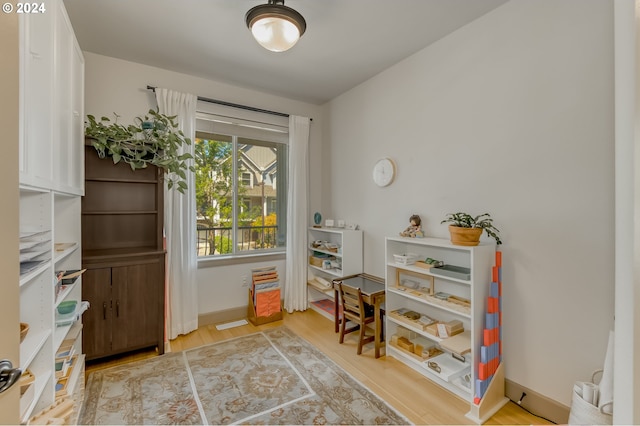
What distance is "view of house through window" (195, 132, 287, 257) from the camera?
3307 mm

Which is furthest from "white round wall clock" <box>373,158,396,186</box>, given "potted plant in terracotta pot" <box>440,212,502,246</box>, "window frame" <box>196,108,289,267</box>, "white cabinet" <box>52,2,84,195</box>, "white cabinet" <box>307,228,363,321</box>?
"white cabinet" <box>52,2,84,195</box>

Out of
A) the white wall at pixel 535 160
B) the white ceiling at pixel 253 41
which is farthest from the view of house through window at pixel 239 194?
the white wall at pixel 535 160

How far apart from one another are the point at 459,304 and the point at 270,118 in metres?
2.94

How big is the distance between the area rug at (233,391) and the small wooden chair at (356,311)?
0.37m

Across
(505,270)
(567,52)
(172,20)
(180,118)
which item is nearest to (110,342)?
(180,118)

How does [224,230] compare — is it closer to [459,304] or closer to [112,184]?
[112,184]

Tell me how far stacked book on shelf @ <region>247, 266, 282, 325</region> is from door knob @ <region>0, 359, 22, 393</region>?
2559 millimetres

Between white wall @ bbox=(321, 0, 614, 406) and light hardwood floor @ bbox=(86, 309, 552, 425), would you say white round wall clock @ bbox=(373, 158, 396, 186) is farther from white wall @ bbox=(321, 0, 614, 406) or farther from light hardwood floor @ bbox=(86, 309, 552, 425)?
light hardwood floor @ bbox=(86, 309, 552, 425)

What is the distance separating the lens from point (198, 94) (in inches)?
124

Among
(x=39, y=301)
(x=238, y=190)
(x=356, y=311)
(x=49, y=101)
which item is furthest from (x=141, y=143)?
(x=356, y=311)

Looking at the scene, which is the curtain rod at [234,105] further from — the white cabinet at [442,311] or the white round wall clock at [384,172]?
the white cabinet at [442,311]

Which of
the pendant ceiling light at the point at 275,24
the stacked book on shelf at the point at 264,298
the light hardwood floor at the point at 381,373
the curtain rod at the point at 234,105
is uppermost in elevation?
the curtain rod at the point at 234,105

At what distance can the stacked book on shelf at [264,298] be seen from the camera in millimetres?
3242

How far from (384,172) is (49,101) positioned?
2611 millimetres
